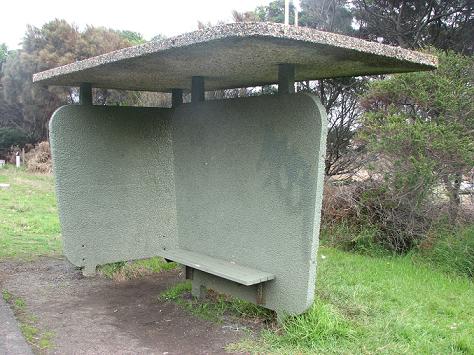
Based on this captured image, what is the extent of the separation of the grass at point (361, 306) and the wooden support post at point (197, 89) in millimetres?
2249

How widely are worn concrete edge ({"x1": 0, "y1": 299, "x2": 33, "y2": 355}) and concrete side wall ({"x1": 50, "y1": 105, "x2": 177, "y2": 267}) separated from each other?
5.09 ft

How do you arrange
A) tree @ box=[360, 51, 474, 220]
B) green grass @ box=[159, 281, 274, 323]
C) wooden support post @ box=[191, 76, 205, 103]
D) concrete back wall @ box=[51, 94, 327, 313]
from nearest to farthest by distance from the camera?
concrete back wall @ box=[51, 94, 327, 313]
green grass @ box=[159, 281, 274, 323]
wooden support post @ box=[191, 76, 205, 103]
tree @ box=[360, 51, 474, 220]

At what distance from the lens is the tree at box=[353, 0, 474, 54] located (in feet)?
36.6

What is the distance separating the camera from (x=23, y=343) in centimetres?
419

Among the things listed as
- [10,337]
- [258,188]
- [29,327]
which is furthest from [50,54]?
[10,337]

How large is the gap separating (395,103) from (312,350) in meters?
5.47

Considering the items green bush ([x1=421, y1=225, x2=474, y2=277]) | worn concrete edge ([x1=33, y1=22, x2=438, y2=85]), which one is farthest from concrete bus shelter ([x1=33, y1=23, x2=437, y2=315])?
green bush ([x1=421, y1=225, x2=474, y2=277])

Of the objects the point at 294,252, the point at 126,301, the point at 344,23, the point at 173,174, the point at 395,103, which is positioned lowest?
the point at 126,301

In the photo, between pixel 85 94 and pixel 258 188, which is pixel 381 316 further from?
pixel 85 94

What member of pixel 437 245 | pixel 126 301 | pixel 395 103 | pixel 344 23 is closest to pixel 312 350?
pixel 126 301

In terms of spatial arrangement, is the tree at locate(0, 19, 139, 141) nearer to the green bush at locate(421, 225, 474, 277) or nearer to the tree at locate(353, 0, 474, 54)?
the tree at locate(353, 0, 474, 54)

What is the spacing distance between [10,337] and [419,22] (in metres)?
10.8

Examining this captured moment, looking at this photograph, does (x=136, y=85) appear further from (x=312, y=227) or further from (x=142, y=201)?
(x=312, y=227)

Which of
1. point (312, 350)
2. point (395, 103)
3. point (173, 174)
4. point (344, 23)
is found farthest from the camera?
point (344, 23)
